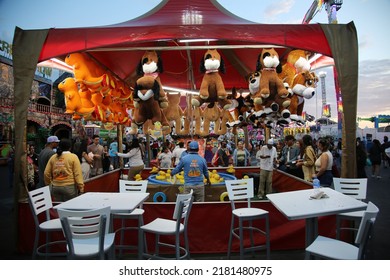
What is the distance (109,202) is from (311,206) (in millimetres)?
1789

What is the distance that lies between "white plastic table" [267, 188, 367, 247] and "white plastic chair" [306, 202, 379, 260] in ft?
0.73

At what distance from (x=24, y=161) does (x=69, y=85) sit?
168 cm

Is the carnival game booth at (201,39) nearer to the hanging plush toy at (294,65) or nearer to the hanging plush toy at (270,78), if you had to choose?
the hanging plush toy at (270,78)

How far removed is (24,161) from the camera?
11.9 feet

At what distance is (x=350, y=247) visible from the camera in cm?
231

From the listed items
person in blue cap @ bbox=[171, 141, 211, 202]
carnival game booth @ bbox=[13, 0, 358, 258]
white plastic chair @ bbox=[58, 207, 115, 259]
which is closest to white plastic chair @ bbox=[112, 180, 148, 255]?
carnival game booth @ bbox=[13, 0, 358, 258]

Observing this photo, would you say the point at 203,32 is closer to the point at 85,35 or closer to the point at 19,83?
the point at 85,35

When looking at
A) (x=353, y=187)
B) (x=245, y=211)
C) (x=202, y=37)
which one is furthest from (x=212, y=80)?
(x=353, y=187)

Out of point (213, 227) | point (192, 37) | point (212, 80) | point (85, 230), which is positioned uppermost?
point (192, 37)

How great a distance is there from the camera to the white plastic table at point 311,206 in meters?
2.27

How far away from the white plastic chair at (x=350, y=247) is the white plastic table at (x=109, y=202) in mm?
1493

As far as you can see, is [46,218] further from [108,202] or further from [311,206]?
[311,206]

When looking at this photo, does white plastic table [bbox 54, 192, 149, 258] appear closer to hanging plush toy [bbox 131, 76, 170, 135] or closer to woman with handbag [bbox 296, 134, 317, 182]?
hanging plush toy [bbox 131, 76, 170, 135]
